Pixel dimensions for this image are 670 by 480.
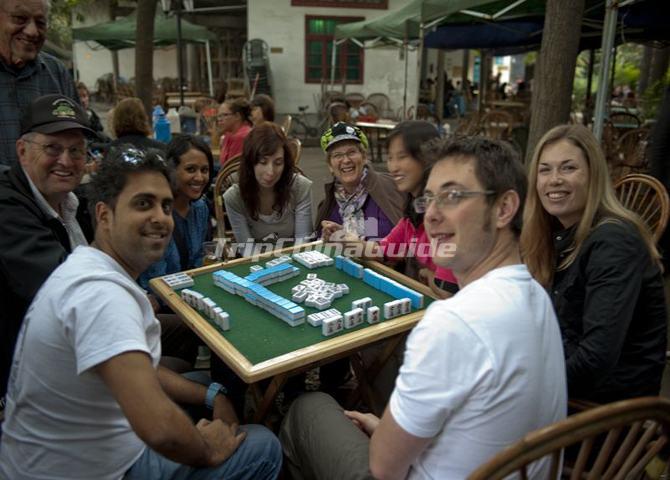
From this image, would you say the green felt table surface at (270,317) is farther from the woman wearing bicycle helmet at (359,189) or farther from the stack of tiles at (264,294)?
the woman wearing bicycle helmet at (359,189)

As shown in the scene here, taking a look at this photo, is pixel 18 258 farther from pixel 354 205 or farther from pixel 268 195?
pixel 354 205

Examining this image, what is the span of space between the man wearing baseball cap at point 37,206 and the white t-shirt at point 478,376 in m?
1.59

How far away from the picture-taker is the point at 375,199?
3443 mm

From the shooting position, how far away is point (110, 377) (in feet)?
4.53

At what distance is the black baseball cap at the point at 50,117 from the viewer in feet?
7.54

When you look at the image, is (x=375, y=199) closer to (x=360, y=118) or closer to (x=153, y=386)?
(x=153, y=386)

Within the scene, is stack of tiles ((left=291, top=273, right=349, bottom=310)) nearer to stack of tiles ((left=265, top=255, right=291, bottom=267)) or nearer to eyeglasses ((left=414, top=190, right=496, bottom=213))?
stack of tiles ((left=265, top=255, right=291, bottom=267))

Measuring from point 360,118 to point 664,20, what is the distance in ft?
18.4

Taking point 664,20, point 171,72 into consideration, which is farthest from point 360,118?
point 171,72

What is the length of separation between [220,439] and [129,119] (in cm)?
406

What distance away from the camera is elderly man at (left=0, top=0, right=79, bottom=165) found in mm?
2758

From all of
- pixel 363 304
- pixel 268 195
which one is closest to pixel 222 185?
pixel 268 195

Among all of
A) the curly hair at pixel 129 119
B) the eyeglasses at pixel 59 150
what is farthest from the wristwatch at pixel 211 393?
the curly hair at pixel 129 119

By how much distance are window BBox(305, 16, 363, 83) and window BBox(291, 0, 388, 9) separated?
358 millimetres
